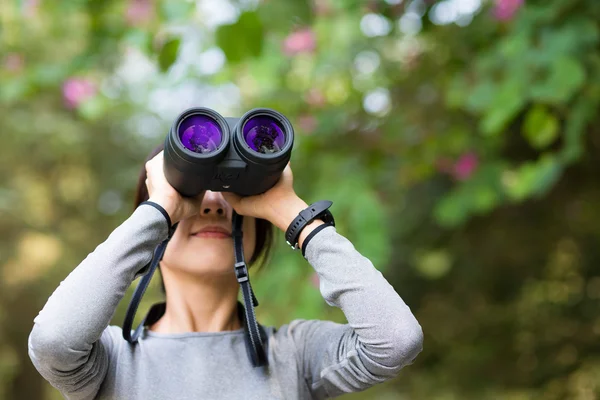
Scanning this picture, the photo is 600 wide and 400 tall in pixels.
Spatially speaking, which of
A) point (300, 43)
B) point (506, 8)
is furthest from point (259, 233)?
point (300, 43)

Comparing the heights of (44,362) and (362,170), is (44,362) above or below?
below

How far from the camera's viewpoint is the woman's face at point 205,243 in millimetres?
1451

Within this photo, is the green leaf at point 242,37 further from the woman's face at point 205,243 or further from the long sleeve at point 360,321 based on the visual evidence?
the long sleeve at point 360,321

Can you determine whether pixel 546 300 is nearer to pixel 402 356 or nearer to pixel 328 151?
pixel 328 151

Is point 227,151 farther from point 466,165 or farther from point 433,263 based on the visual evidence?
point 433,263

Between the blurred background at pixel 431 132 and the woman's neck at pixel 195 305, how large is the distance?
693 millimetres

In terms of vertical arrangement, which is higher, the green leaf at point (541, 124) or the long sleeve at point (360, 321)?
the green leaf at point (541, 124)

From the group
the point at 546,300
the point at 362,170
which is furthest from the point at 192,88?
the point at 546,300

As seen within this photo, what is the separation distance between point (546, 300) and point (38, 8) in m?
3.93

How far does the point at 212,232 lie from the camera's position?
1.49 metres

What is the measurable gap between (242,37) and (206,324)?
80 cm

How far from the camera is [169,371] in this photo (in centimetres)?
136

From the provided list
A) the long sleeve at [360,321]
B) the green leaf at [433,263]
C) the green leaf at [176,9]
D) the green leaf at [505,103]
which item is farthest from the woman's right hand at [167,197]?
the green leaf at [433,263]

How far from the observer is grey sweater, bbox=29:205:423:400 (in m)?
1.21
